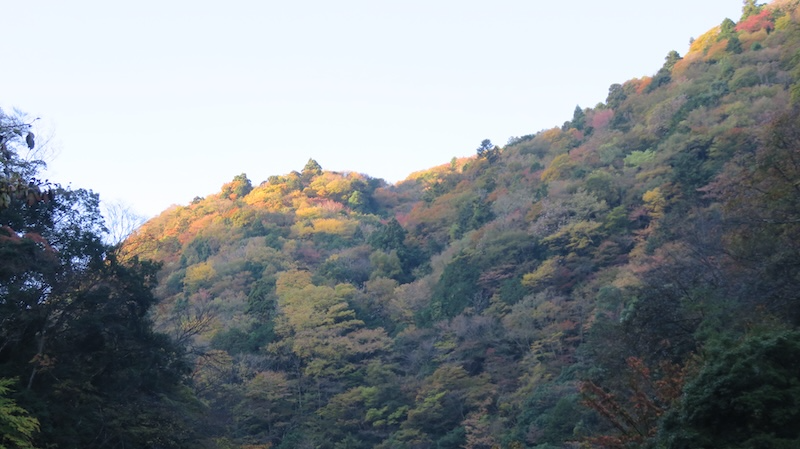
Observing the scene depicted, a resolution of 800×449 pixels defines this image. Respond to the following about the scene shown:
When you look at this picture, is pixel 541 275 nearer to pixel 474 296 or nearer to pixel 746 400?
pixel 474 296

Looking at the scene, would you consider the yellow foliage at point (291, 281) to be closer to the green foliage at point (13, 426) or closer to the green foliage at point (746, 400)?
the green foliage at point (13, 426)

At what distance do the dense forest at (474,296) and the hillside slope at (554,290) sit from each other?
0.09 meters

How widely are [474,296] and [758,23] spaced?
26344 millimetres

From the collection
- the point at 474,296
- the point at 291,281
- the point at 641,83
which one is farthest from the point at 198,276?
the point at 641,83

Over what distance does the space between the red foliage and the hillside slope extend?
219mm

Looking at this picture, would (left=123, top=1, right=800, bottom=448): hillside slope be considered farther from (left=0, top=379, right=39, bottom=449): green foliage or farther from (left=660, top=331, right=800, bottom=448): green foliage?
(left=0, top=379, right=39, bottom=449): green foliage

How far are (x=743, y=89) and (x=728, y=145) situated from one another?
8283 mm

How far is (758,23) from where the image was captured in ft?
150

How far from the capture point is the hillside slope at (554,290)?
42.9 ft

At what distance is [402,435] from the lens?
28.4 m

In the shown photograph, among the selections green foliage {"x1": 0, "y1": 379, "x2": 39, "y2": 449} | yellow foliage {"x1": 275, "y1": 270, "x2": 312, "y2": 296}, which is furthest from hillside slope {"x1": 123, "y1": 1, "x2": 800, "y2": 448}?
green foliage {"x1": 0, "y1": 379, "x2": 39, "y2": 449}

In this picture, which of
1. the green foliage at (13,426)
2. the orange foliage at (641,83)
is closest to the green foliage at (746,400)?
the green foliage at (13,426)

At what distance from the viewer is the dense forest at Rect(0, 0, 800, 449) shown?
13.2 m

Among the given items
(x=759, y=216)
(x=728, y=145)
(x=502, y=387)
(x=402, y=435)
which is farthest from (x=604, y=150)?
(x=759, y=216)
